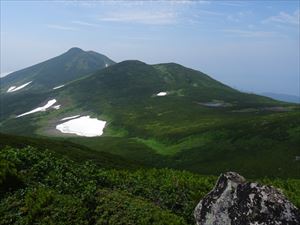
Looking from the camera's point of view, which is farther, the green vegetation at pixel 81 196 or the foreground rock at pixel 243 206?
the green vegetation at pixel 81 196

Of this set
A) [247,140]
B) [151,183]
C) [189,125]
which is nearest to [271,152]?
[247,140]

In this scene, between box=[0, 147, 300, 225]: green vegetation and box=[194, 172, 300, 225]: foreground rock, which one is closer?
box=[194, 172, 300, 225]: foreground rock

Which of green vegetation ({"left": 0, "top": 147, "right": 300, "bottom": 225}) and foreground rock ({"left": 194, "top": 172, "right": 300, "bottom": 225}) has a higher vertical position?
foreground rock ({"left": 194, "top": 172, "right": 300, "bottom": 225})

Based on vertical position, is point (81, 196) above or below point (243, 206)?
below

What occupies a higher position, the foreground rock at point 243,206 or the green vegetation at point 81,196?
the foreground rock at point 243,206

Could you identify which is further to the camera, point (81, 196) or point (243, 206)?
point (81, 196)
